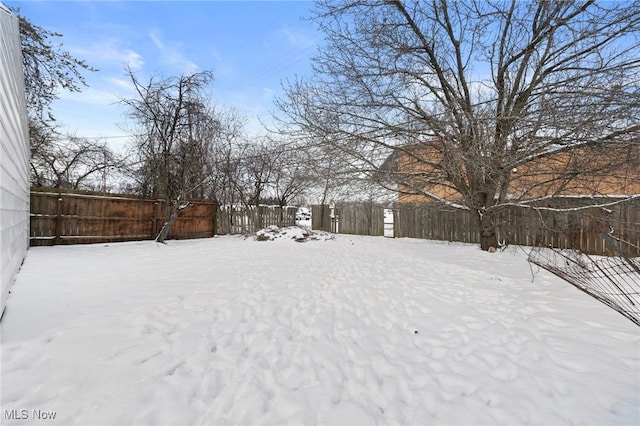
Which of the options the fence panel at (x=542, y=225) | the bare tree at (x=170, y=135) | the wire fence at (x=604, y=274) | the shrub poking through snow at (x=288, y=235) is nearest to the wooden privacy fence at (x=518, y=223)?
the fence panel at (x=542, y=225)

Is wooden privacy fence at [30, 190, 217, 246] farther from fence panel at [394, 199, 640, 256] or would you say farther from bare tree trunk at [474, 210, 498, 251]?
bare tree trunk at [474, 210, 498, 251]

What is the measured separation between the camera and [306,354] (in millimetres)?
2227

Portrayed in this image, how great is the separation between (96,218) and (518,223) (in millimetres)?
12231

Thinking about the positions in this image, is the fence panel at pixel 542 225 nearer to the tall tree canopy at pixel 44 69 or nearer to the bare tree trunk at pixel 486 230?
the bare tree trunk at pixel 486 230

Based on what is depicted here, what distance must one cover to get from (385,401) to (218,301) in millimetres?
2155

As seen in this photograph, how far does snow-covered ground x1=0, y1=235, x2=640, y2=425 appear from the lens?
1583 millimetres

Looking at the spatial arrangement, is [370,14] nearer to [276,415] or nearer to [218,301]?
[218,301]

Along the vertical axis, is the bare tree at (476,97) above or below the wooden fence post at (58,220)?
above

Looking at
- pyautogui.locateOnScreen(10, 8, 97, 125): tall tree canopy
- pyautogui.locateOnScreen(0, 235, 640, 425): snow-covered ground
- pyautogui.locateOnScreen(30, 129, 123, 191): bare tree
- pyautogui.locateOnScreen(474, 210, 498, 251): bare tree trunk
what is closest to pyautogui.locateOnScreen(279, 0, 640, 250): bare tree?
pyautogui.locateOnScreen(474, 210, 498, 251): bare tree trunk

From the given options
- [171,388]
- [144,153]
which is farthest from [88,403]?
[144,153]

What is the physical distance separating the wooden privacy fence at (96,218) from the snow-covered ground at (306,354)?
4373mm

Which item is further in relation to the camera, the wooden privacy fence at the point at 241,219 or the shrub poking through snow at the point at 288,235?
the wooden privacy fence at the point at 241,219

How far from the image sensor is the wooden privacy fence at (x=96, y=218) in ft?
23.7

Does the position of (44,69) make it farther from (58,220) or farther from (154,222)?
(154,222)
